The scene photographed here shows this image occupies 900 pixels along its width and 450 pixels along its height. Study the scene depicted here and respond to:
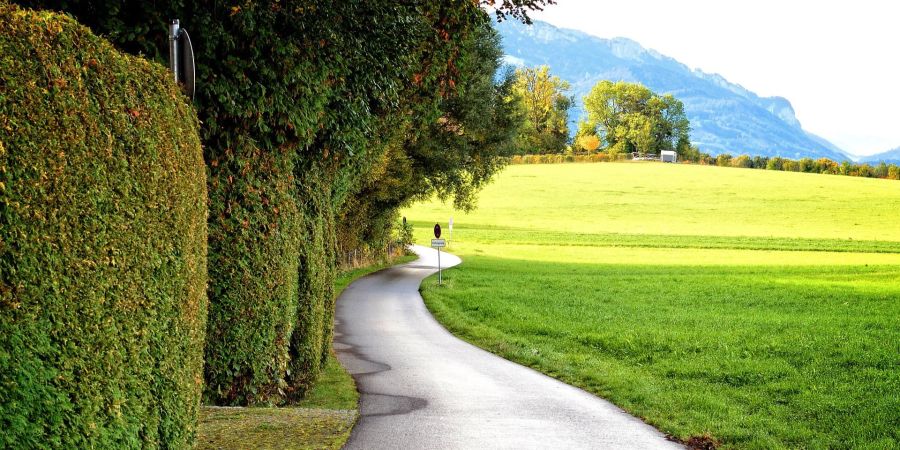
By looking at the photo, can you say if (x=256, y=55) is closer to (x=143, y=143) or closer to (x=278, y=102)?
(x=278, y=102)

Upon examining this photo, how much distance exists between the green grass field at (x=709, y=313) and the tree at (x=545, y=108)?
54.8 metres

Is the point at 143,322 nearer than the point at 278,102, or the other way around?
the point at 143,322

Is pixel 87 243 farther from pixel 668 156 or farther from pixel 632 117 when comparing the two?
pixel 632 117

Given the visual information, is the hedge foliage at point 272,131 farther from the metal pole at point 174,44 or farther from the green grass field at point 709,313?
the green grass field at point 709,313

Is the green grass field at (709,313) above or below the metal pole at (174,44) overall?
below

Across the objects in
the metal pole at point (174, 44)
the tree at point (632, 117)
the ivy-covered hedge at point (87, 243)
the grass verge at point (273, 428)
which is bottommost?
the grass verge at point (273, 428)

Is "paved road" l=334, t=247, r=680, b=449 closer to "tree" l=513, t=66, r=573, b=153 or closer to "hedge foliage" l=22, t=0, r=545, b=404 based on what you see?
"hedge foliage" l=22, t=0, r=545, b=404

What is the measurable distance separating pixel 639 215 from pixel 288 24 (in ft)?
248

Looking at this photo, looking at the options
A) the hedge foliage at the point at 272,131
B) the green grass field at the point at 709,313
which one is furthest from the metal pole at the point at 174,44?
the green grass field at the point at 709,313

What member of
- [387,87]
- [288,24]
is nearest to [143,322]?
[288,24]

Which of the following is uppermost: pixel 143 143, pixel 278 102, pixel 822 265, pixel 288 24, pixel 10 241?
pixel 288 24

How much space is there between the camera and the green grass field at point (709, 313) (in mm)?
12914

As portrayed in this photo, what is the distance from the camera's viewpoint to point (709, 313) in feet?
83.4

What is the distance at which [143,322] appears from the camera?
6.21 metres
